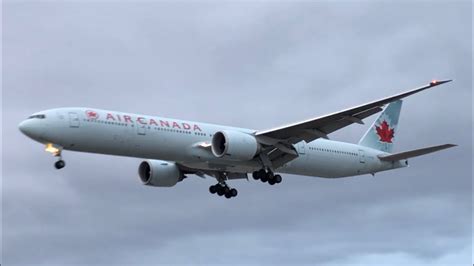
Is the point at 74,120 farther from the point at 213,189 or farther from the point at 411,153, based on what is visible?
the point at 411,153

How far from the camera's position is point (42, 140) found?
47625mm

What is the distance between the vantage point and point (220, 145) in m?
52.2

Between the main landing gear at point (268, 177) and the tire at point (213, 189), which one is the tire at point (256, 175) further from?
the tire at point (213, 189)

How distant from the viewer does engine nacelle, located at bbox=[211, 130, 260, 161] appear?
51.7 meters

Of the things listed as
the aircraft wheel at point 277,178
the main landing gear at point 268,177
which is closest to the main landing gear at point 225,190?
the main landing gear at point 268,177

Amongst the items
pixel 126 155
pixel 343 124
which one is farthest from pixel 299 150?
pixel 126 155

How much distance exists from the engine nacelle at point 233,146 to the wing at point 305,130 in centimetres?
144

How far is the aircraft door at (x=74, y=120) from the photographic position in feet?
158

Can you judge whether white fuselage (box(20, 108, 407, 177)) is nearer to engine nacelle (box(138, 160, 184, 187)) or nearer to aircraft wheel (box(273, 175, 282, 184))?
aircraft wheel (box(273, 175, 282, 184))

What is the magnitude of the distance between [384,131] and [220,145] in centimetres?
1632

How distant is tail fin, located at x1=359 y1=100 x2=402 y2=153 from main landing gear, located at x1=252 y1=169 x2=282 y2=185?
910 cm

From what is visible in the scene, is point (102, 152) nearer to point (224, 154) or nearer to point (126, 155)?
point (126, 155)

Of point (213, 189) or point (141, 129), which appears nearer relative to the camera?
point (141, 129)

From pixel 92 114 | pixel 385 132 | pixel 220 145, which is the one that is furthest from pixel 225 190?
pixel 92 114
